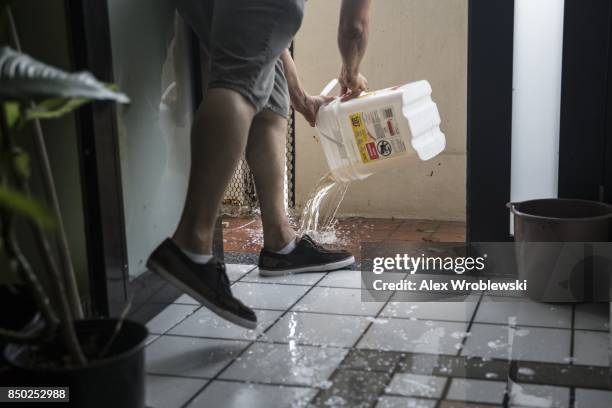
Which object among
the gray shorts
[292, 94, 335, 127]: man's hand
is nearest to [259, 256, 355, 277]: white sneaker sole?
[292, 94, 335, 127]: man's hand

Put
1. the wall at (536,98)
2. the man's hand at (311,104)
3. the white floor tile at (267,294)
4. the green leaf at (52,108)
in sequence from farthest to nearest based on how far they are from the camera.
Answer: the man's hand at (311,104) → the wall at (536,98) → the white floor tile at (267,294) → the green leaf at (52,108)

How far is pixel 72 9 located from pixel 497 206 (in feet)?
4.31

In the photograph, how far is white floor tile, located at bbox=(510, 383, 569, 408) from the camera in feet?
4.25

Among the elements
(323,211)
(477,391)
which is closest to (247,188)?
(323,211)

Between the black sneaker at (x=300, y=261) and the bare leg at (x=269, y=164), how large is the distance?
62mm

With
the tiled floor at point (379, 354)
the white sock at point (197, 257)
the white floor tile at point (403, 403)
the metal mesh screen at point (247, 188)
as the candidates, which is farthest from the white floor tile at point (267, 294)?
the metal mesh screen at point (247, 188)

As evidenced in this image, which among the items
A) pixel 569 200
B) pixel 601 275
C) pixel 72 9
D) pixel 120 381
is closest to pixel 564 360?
pixel 601 275

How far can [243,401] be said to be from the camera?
1.35m

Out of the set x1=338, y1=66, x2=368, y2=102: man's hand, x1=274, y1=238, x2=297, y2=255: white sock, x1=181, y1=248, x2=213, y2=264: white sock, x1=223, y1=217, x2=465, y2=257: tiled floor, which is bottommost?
x1=223, y1=217, x2=465, y2=257: tiled floor

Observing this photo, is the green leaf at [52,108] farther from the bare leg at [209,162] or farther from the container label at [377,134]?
the container label at [377,134]

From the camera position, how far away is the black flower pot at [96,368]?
103cm

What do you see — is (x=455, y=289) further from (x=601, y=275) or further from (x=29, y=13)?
(x=29, y=13)

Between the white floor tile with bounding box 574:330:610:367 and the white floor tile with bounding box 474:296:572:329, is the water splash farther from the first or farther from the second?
the white floor tile with bounding box 574:330:610:367

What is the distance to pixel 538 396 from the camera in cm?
133
